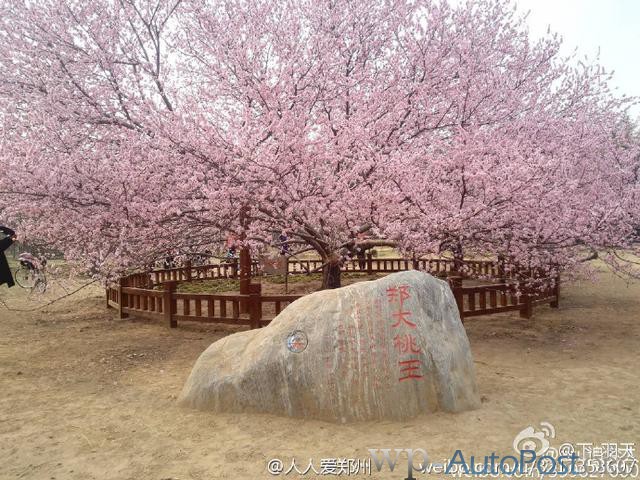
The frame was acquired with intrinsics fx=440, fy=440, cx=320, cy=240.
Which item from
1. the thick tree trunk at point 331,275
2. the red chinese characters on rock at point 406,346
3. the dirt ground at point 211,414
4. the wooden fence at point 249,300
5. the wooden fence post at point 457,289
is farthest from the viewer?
the thick tree trunk at point 331,275

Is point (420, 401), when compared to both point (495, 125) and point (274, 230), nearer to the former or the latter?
point (274, 230)

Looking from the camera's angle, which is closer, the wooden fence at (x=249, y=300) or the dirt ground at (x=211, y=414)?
the dirt ground at (x=211, y=414)

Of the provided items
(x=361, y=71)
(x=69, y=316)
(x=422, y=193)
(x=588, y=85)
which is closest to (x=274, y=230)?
(x=422, y=193)

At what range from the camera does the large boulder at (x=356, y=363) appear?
168 inches

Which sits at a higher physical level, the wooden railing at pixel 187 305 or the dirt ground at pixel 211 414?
the wooden railing at pixel 187 305

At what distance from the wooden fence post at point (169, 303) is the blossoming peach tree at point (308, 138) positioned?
854 millimetres

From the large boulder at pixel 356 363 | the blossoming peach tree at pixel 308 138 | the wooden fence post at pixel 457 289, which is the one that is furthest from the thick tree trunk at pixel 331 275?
the large boulder at pixel 356 363

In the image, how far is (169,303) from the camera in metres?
8.58

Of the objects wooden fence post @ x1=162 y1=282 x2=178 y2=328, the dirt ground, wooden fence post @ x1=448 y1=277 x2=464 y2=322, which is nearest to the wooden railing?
wooden fence post @ x1=162 y1=282 x2=178 y2=328

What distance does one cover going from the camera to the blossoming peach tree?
6.64 m

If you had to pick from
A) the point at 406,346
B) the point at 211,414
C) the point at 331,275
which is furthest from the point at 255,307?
the point at 406,346

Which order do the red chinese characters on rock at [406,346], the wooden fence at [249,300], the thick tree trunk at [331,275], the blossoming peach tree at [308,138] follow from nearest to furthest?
the red chinese characters on rock at [406,346]
the blossoming peach tree at [308,138]
the wooden fence at [249,300]
the thick tree trunk at [331,275]

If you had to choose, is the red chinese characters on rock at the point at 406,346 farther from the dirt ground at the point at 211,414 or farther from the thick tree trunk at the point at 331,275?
the thick tree trunk at the point at 331,275

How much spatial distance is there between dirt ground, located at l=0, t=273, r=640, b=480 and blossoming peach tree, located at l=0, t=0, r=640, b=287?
62.1 inches
